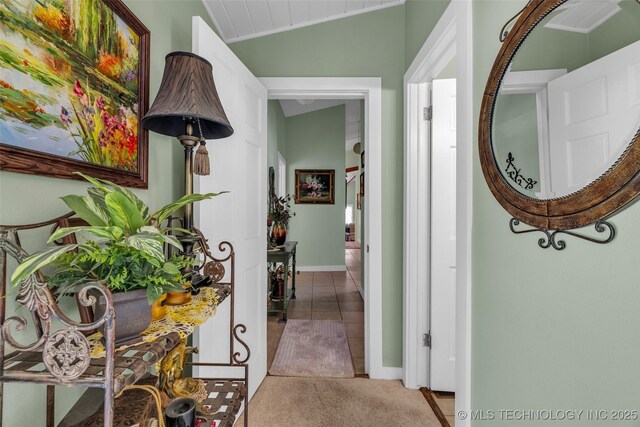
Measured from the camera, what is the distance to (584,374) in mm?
697

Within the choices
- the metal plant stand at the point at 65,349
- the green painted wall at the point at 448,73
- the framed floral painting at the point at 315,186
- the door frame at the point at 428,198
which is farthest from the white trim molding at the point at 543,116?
the framed floral painting at the point at 315,186

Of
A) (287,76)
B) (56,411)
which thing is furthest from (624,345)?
(287,76)

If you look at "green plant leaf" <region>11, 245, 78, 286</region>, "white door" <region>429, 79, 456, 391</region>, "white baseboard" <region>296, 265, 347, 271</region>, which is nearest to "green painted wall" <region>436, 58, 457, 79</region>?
"white door" <region>429, 79, 456, 391</region>

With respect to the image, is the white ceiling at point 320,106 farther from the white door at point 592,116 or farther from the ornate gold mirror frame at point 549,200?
the white door at point 592,116

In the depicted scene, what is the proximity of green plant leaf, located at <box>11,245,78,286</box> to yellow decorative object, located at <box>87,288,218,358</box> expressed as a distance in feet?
0.78

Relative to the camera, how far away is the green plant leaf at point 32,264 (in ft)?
1.56

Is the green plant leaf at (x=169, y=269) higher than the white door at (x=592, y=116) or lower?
lower

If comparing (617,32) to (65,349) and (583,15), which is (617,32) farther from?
(65,349)

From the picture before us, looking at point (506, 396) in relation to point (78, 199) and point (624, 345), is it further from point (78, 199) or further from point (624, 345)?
point (78, 199)

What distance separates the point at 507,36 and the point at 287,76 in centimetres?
154

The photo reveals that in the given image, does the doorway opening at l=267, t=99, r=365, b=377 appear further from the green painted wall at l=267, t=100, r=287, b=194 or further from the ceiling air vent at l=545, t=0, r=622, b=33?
the ceiling air vent at l=545, t=0, r=622, b=33

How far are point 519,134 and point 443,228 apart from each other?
3.71 feet

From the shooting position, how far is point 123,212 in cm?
66

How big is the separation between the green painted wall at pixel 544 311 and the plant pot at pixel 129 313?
3.34 feet
